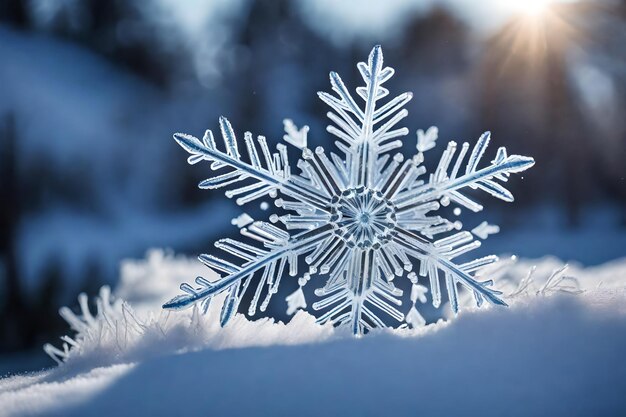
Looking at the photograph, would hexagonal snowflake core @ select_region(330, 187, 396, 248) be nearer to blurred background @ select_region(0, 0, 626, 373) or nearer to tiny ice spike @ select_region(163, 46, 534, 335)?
tiny ice spike @ select_region(163, 46, 534, 335)

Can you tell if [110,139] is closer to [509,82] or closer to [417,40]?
[417,40]

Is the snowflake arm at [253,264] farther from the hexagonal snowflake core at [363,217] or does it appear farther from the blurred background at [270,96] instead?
the blurred background at [270,96]

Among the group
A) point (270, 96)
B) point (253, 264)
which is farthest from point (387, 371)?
point (270, 96)

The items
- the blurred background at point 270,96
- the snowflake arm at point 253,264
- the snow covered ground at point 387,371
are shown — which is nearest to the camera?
the snow covered ground at point 387,371

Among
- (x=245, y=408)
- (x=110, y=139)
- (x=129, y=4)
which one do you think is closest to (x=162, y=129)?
(x=110, y=139)

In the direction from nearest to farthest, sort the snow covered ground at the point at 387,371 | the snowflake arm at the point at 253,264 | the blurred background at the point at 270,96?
1. the snow covered ground at the point at 387,371
2. the snowflake arm at the point at 253,264
3. the blurred background at the point at 270,96

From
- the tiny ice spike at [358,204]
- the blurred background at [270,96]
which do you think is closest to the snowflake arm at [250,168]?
the tiny ice spike at [358,204]

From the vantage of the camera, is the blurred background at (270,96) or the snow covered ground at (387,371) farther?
the blurred background at (270,96)

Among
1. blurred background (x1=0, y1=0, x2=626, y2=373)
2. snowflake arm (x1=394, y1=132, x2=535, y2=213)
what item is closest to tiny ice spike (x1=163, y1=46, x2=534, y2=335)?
snowflake arm (x1=394, y1=132, x2=535, y2=213)
